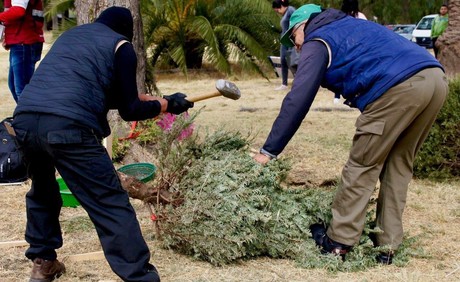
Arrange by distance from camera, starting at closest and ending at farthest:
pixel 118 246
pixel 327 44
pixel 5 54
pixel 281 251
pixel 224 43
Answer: pixel 118 246 < pixel 327 44 < pixel 281 251 < pixel 224 43 < pixel 5 54

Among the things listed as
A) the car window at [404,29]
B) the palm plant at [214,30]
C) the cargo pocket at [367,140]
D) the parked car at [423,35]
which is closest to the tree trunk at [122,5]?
the cargo pocket at [367,140]

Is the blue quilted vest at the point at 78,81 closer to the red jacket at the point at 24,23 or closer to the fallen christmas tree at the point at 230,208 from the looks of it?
the fallen christmas tree at the point at 230,208

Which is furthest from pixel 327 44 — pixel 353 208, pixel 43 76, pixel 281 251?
pixel 43 76

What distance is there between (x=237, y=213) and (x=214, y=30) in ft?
37.2

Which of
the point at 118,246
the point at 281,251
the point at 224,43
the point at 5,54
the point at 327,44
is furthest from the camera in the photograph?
the point at 5,54

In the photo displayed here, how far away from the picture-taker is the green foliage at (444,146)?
5582 millimetres

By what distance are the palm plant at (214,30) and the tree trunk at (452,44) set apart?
6769mm

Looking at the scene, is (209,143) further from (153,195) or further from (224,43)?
(224,43)

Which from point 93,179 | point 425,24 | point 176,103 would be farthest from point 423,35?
point 93,179

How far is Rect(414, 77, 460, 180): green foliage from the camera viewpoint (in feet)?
18.3

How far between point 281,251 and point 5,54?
2198cm

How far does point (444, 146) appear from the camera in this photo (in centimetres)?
569

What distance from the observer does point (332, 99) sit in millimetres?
11258

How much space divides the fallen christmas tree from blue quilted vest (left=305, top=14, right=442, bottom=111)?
2.26 ft
